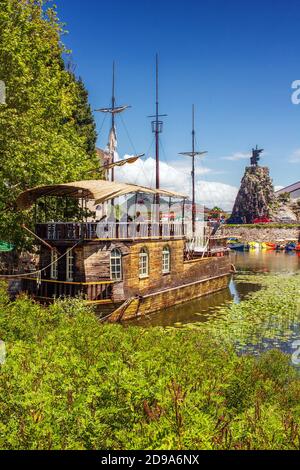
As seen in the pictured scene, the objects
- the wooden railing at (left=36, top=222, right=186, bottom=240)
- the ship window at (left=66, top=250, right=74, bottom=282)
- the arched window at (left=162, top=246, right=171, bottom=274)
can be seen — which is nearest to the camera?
the wooden railing at (left=36, top=222, right=186, bottom=240)

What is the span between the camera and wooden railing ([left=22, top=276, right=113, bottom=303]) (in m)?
18.9

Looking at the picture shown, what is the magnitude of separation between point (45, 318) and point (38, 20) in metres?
25.3

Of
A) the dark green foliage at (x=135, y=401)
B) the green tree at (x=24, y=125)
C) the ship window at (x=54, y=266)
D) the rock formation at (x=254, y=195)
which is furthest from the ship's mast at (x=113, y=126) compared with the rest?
the rock formation at (x=254, y=195)

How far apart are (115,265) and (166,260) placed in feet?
16.8

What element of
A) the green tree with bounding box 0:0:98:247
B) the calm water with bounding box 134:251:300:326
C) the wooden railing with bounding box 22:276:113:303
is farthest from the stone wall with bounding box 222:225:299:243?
the wooden railing with bounding box 22:276:113:303

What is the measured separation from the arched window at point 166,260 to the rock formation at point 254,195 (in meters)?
89.4

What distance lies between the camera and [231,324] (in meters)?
20.3

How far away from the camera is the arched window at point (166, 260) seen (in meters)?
24.2

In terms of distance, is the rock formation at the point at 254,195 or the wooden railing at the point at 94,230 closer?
the wooden railing at the point at 94,230

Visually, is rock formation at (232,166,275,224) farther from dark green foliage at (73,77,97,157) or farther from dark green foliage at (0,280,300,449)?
dark green foliage at (0,280,300,449)

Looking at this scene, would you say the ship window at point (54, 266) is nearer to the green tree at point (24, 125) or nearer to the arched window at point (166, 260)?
the green tree at point (24, 125)

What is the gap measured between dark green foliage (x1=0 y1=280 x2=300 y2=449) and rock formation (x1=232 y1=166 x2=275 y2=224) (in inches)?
4098

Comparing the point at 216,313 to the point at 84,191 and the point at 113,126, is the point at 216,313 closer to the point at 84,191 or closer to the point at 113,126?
the point at 84,191
